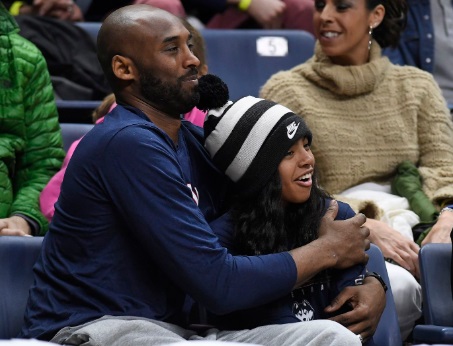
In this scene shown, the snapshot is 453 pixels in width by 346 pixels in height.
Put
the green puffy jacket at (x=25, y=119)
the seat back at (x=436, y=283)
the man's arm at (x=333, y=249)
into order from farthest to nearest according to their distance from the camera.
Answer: the green puffy jacket at (x=25, y=119) < the seat back at (x=436, y=283) < the man's arm at (x=333, y=249)

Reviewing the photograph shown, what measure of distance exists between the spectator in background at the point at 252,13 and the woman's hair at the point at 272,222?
2.36 meters

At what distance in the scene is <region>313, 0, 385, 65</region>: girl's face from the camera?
3.99 metres

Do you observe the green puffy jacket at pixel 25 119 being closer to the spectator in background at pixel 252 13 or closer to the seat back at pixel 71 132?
the seat back at pixel 71 132

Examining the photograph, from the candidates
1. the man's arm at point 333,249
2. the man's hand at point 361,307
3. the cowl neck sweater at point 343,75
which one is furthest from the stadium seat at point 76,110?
the man's hand at point 361,307

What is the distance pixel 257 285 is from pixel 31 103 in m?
1.38

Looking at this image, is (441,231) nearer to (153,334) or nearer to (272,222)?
(272,222)

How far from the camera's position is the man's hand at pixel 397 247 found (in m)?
3.48

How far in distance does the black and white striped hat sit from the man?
135 mm

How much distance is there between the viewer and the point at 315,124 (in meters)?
3.80

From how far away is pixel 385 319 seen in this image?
2.84m

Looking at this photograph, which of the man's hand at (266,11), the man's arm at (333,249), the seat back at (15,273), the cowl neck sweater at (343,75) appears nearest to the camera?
the man's arm at (333,249)

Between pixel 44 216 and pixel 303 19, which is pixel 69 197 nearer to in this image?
pixel 44 216

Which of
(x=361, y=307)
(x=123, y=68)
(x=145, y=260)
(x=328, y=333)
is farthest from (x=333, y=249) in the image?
(x=123, y=68)

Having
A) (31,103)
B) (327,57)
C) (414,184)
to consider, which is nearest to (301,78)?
(327,57)
